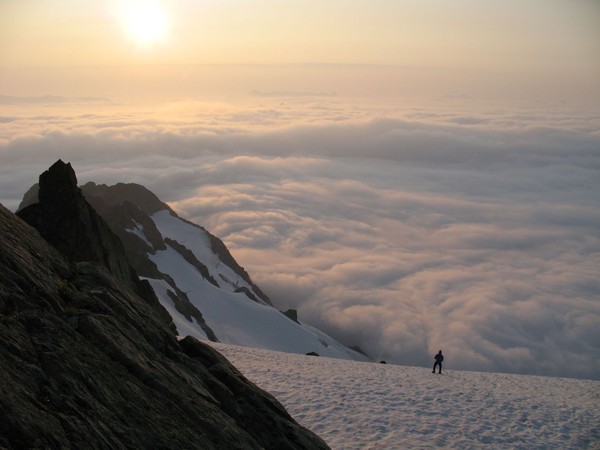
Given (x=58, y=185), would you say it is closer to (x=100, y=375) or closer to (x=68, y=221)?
(x=68, y=221)

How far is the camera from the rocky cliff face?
9.74 metres

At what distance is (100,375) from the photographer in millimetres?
11430

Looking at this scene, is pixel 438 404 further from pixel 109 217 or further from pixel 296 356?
pixel 109 217

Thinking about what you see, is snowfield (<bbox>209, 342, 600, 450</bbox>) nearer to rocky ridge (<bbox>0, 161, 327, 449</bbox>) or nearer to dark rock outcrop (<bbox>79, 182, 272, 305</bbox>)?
rocky ridge (<bbox>0, 161, 327, 449</bbox>)

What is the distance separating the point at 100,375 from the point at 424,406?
18.0 metres

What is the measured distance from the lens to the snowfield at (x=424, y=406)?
22.9 m

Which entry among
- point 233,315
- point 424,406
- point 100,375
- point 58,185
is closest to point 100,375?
point 100,375

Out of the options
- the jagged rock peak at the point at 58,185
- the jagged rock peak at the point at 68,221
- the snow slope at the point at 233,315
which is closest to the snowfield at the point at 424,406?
the jagged rock peak at the point at 68,221

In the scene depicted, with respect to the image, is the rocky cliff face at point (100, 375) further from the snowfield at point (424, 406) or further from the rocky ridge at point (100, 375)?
the snowfield at point (424, 406)

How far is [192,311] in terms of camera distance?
2680 inches

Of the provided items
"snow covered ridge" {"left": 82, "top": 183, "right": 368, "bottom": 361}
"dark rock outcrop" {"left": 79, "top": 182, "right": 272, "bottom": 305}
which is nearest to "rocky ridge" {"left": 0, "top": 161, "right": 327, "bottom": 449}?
"snow covered ridge" {"left": 82, "top": 183, "right": 368, "bottom": 361}

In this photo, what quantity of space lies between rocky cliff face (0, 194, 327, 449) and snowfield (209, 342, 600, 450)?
7.73 m

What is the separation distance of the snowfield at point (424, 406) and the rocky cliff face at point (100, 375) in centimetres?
773

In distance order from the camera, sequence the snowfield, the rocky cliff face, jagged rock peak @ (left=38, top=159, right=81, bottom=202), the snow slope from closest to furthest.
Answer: the rocky cliff face
jagged rock peak @ (left=38, top=159, right=81, bottom=202)
the snowfield
the snow slope
